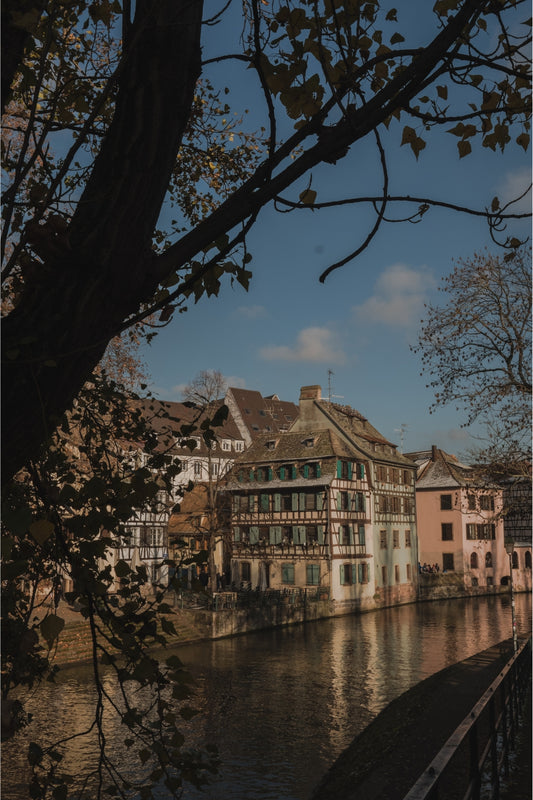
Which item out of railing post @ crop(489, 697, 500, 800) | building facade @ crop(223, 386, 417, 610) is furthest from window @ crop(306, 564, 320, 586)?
railing post @ crop(489, 697, 500, 800)

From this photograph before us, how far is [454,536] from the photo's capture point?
57.8 meters

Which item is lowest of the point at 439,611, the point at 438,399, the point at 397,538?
the point at 439,611

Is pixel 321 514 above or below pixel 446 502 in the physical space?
below

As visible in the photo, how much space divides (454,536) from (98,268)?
5812cm

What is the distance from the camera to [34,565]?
17.5ft

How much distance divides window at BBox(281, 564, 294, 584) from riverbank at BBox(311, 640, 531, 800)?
2179cm

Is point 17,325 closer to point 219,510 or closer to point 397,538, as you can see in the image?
point 219,510

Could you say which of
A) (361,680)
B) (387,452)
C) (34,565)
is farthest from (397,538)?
(34,565)

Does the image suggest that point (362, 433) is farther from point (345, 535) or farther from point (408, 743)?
point (408, 743)

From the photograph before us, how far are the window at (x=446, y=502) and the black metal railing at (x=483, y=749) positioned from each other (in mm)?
43659

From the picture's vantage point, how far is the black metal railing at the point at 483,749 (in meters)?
4.56

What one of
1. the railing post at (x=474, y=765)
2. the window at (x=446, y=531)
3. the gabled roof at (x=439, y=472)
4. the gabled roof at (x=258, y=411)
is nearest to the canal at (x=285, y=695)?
the railing post at (x=474, y=765)

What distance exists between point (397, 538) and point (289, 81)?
4978 centimetres

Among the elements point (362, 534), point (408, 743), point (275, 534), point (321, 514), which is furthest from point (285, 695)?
point (362, 534)
